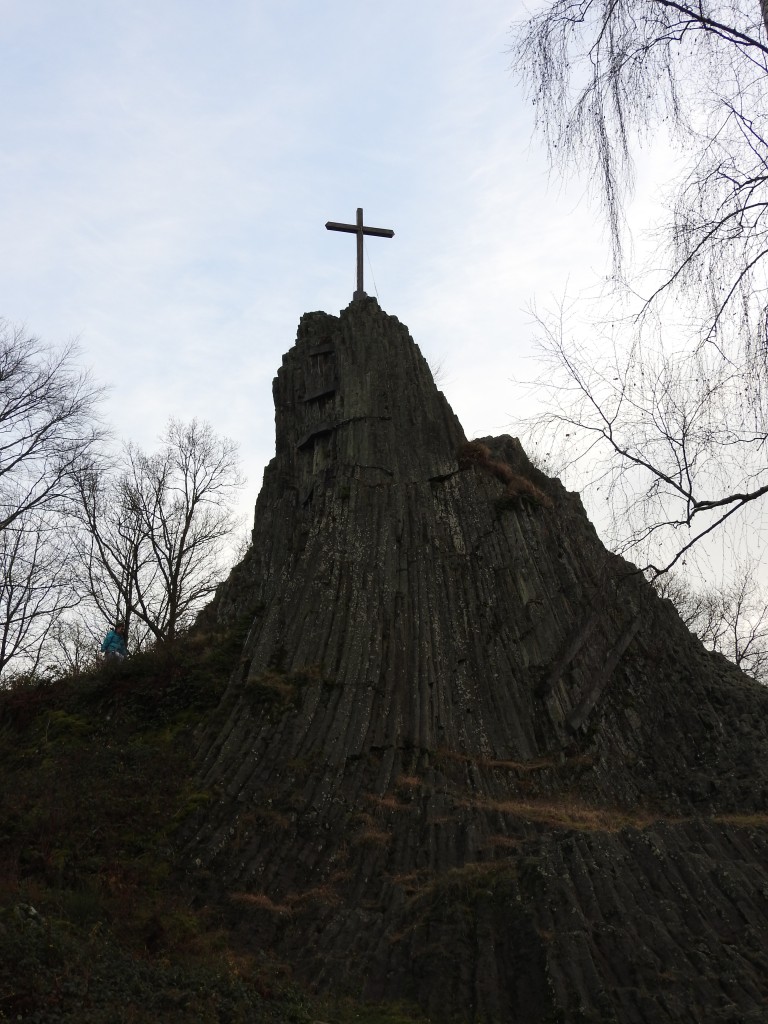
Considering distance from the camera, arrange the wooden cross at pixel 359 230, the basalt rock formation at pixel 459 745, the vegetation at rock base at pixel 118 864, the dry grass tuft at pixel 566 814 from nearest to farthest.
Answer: the vegetation at rock base at pixel 118 864
the basalt rock formation at pixel 459 745
the dry grass tuft at pixel 566 814
the wooden cross at pixel 359 230

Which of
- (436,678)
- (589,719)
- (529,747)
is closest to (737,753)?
(589,719)

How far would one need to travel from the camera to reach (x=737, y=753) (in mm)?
17484

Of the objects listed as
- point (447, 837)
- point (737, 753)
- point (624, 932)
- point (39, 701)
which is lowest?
point (624, 932)

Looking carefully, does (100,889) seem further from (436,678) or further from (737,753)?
(737,753)

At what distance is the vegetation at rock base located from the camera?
9609 mm

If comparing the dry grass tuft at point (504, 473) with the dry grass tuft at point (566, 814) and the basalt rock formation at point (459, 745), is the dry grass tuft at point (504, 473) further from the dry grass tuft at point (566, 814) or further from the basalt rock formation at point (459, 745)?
the dry grass tuft at point (566, 814)

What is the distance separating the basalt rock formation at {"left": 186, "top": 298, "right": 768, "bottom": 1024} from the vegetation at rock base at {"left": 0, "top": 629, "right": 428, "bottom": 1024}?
727 millimetres

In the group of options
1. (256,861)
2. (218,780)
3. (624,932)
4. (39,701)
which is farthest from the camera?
(39,701)

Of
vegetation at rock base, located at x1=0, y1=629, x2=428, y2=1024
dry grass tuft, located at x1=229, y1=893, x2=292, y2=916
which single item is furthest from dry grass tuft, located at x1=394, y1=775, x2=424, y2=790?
vegetation at rock base, located at x1=0, y1=629, x2=428, y2=1024

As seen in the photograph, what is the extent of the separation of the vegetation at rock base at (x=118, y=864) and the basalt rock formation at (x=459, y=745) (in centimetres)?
73

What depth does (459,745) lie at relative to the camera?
666 inches

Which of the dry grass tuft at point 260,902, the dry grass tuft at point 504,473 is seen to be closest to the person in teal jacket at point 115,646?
the dry grass tuft at point 260,902

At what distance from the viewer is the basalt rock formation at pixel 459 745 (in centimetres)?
1125

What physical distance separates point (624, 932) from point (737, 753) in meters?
7.49
